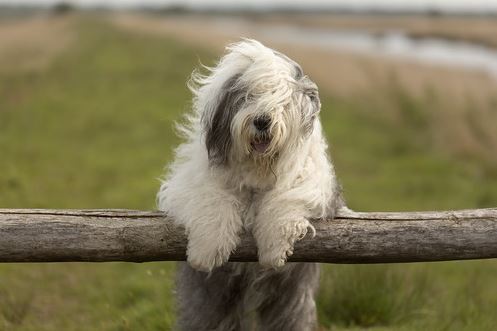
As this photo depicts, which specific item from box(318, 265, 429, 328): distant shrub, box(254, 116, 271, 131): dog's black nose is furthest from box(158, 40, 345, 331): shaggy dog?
box(318, 265, 429, 328): distant shrub

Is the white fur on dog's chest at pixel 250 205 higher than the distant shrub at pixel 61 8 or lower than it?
higher

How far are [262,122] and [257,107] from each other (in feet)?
0.25

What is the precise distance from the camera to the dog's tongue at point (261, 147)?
362 cm

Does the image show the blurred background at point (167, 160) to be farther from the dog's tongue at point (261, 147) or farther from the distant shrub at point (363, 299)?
the dog's tongue at point (261, 147)

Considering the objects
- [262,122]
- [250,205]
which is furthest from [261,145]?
[250,205]

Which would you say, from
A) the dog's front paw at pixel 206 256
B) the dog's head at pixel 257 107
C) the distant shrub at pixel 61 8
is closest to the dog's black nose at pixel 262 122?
the dog's head at pixel 257 107

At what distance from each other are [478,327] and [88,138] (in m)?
11.9

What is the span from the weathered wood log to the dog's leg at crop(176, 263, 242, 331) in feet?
1.49

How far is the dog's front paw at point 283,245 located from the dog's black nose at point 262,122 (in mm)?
497

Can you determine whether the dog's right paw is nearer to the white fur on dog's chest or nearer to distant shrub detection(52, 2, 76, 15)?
the white fur on dog's chest

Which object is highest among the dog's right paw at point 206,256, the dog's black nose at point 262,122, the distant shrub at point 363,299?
the dog's black nose at point 262,122

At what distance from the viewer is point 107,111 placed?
18281 millimetres

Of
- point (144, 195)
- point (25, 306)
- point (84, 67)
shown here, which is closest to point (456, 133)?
point (144, 195)

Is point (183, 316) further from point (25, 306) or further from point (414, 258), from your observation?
point (25, 306)
